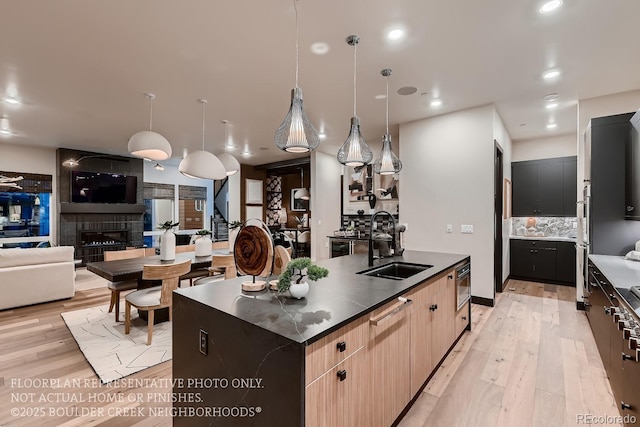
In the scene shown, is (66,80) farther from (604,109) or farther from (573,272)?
(573,272)

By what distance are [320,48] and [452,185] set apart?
286 centimetres

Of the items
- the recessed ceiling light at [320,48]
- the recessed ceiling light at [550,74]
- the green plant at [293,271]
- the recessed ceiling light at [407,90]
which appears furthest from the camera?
the recessed ceiling light at [407,90]

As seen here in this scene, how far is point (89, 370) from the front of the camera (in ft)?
8.29

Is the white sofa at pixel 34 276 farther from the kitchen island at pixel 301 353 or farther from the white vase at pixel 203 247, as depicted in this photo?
the kitchen island at pixel 301 353

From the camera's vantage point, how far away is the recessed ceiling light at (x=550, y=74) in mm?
3262

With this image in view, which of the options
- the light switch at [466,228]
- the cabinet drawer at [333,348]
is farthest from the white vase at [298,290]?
the light switch at [466,228]

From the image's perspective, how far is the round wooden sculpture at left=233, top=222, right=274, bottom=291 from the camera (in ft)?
5.47

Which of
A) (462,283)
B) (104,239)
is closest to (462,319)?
(462,283)

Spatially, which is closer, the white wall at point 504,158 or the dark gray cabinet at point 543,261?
the white wall at point 504,158

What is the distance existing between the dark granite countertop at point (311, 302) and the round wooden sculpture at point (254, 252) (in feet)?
0.42

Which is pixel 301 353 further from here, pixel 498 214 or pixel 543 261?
pixel 543 261

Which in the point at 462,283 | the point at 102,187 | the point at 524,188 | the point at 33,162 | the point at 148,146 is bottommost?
the point at 462,283

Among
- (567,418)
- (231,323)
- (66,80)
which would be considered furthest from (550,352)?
(66,80)

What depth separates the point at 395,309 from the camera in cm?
162
